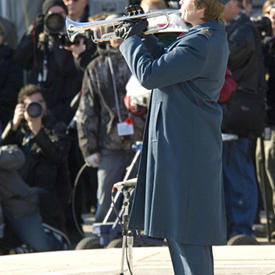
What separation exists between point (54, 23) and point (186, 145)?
4.34 metres

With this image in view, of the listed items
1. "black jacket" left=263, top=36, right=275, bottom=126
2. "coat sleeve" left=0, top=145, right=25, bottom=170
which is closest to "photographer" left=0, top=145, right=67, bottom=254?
"coat sleeve" left=0, top=145, right=25, bottom=170

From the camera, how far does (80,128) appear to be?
7801 millimetres

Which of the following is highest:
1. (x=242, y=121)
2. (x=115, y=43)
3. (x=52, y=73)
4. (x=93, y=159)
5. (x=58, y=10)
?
(x=58, y=10)

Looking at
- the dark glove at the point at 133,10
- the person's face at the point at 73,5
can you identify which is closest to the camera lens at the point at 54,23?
the person's face at the point at 73,5

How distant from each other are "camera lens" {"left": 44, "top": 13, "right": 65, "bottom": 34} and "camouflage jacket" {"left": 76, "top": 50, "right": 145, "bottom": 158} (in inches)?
39.6

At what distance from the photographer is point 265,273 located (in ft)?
19.4

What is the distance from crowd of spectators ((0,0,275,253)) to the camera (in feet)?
25.2

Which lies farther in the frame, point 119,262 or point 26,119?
point 26,119

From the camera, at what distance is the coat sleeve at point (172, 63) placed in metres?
4.55

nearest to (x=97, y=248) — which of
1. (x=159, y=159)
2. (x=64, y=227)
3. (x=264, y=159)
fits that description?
(x=64, y=227)

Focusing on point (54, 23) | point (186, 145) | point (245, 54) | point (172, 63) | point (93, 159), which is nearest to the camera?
point (172, 63)

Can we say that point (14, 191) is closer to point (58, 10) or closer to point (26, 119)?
point (26, 119)

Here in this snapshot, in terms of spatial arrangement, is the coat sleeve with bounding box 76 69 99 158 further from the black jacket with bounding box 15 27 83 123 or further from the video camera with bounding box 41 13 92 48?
the black jacket with bounding box 15 27 83 123

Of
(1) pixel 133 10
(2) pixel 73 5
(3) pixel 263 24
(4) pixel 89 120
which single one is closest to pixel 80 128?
(4) pixel 89 120
